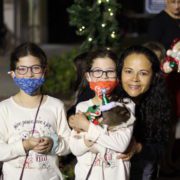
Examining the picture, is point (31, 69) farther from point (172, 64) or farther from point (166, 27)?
point (166, 27)

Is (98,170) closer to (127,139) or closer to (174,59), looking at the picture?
(127,139)

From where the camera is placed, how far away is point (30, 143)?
364 centimetres

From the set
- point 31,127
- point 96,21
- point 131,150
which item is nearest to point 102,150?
point 131,150

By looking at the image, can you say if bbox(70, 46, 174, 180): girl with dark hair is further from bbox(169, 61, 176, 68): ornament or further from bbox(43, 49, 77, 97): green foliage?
bbox(43, 49, 77, 97): green foliage

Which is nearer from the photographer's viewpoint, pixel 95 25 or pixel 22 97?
pixel 22 97

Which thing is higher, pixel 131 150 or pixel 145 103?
pixel 145 103

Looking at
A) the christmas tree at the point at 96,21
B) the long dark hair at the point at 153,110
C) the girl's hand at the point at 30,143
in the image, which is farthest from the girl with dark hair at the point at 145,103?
the christmas tree at the point at 96,21

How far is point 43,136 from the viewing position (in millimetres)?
3711

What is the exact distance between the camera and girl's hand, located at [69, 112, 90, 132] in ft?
11.7

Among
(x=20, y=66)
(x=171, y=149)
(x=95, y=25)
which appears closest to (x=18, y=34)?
(x=95, y=25)

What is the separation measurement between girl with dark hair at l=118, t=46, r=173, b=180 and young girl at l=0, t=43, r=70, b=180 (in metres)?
0.45

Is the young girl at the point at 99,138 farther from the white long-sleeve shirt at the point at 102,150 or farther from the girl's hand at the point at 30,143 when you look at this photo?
the girl's hand at the point at 30,143

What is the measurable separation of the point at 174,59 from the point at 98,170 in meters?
2.05

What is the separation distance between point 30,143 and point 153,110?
0.84 metres
